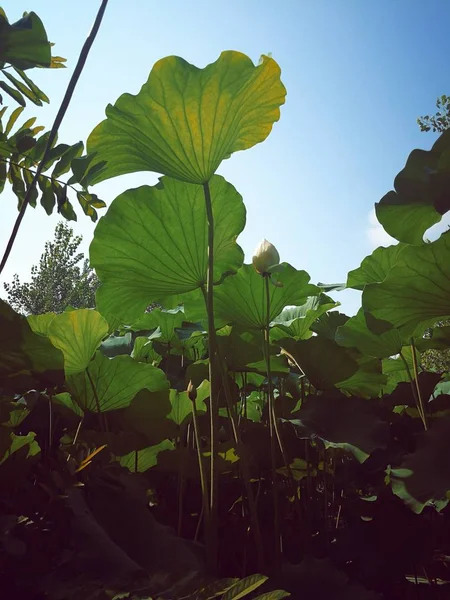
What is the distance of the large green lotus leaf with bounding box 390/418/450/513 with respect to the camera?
0.57 meters

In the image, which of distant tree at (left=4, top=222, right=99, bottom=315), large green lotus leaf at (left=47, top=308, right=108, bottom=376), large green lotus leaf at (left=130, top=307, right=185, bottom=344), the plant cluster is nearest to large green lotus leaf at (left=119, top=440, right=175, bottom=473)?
the plant cluster

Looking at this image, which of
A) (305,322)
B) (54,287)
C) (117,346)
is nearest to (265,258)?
(305,322)

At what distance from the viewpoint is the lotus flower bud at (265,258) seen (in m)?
0.79

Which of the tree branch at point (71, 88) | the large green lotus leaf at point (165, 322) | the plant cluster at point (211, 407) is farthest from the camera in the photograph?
the large green lotus leaf at point (165, 322)

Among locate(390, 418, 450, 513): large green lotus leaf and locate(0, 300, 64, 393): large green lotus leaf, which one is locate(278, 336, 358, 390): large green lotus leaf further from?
locate(0, 300, 64, 393): large green lotus leaf

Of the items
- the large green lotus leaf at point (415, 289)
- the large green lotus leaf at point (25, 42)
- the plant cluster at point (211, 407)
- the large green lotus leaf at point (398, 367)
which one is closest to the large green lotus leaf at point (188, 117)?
the plant cluster at point (211, 407)

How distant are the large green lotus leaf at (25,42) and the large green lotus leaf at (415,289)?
460 millimetres

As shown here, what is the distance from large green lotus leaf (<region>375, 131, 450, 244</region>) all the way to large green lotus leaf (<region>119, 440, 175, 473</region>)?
46 centimetres

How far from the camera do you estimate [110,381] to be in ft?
2.46

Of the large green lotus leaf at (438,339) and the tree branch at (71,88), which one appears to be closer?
the tree branch at (71,88)

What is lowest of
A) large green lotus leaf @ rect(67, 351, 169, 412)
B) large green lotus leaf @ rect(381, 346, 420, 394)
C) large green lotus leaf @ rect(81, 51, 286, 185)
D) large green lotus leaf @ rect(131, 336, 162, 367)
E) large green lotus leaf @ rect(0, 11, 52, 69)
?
large green lotus leaf @ rect(381, 346, 420, 394)

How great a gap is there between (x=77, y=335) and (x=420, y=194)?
0.51m

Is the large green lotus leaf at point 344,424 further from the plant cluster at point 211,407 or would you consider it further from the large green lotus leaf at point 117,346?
the large green lotus leaf at point 117,346

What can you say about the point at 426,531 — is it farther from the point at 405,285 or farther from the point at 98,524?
the point at 98,524
